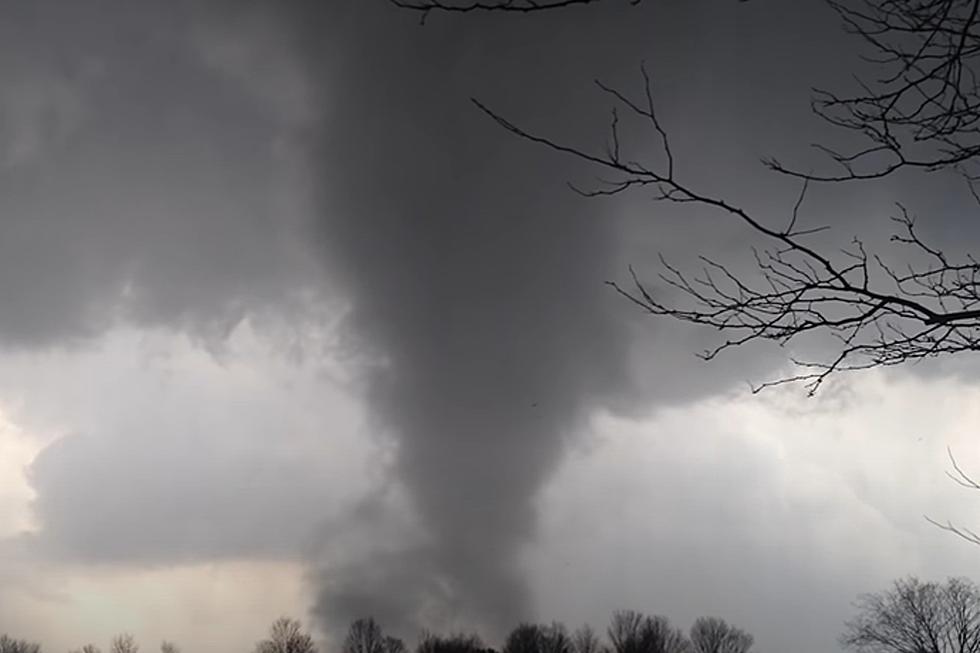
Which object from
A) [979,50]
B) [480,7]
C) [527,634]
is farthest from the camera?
[527,634]

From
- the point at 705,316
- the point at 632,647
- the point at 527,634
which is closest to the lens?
the point at 705,316

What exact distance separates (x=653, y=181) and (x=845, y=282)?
1.17 meters

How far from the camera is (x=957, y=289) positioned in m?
5.16

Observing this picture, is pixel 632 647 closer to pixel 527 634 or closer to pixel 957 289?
pixel 527 634

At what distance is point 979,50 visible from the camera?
14.7 ft

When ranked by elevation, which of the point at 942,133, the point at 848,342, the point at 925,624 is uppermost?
the point at 925,624

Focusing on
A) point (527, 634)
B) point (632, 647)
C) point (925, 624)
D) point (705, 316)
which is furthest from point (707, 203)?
point (527, 634)

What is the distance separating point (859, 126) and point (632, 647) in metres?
133

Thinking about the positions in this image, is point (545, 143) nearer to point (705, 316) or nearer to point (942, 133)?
point (705, 316)

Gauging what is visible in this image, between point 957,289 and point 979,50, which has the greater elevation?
point 979,50

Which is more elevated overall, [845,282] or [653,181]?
[653,181]

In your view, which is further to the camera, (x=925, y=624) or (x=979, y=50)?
(x=925, y=624)

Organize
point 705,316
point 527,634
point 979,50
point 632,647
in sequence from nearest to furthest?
1. point 979,50
2. point 705,316
3. point 632,647
4. point 527,634

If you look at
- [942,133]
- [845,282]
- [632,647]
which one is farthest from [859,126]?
[632,647]
